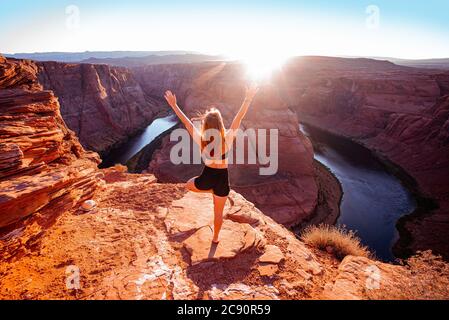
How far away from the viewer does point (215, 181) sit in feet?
11.2

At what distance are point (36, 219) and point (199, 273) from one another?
2831 mm

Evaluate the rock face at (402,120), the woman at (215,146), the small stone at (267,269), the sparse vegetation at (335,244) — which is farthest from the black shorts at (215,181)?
the rock face at (402,120)

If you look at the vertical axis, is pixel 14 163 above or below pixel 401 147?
above

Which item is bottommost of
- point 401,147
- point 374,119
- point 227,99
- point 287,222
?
point 287,222

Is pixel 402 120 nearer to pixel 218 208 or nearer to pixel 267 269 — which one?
pixel 267 269

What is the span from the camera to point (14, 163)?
441cm

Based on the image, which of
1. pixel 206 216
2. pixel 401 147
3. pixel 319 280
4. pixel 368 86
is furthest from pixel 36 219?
pixel 368 86

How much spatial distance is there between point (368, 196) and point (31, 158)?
2863 cm

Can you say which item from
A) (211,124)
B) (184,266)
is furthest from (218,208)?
(211,124)

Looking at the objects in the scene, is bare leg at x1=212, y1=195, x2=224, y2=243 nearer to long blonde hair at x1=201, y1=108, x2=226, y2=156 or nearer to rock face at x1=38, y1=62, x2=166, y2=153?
long blonde hair at x1=201, y1=108, x2=226, y2=156

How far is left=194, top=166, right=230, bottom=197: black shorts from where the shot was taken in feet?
11.2

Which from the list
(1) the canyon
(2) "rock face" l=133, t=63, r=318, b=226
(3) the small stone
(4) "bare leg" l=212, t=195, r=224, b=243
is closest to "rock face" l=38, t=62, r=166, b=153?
(2) "rock face" l=133, t=63, r=318, b=226

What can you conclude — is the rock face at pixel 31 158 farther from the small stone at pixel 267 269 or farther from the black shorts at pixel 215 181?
the small stone at pixel 267 269
